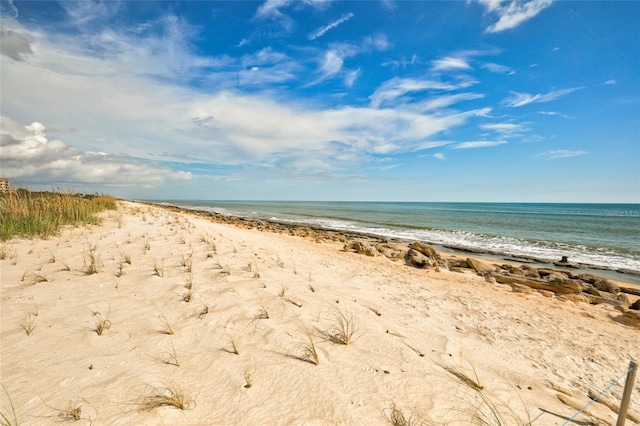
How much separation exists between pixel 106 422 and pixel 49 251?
7072 mm

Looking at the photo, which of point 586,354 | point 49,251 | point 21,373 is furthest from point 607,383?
point 49,251

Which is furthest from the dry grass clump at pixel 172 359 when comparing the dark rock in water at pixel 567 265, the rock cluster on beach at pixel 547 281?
the dark rock in water at pixel 567 265

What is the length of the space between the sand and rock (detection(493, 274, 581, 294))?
2874mm

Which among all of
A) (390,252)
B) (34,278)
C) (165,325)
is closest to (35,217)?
(34,278)

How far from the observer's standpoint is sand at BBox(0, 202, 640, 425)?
2.46 metres

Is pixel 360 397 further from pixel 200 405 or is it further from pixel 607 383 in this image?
pixel 607 383

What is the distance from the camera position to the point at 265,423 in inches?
89.8

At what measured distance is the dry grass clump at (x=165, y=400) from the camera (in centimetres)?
233

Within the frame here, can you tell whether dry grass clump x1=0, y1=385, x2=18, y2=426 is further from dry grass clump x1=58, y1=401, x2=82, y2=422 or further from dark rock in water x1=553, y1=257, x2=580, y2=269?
dark rock in water x1=553, y1=257, x2=580, y2=269

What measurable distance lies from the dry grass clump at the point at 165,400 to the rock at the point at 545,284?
10809 mm

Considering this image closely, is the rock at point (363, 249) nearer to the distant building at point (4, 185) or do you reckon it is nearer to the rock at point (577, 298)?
the rock at point (577, 298)

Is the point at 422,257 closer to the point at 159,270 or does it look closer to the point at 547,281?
the point at 547,281

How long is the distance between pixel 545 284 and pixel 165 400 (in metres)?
11.8

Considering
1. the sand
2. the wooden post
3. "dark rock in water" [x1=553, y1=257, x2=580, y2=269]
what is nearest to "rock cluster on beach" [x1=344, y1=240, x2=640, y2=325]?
the sand
